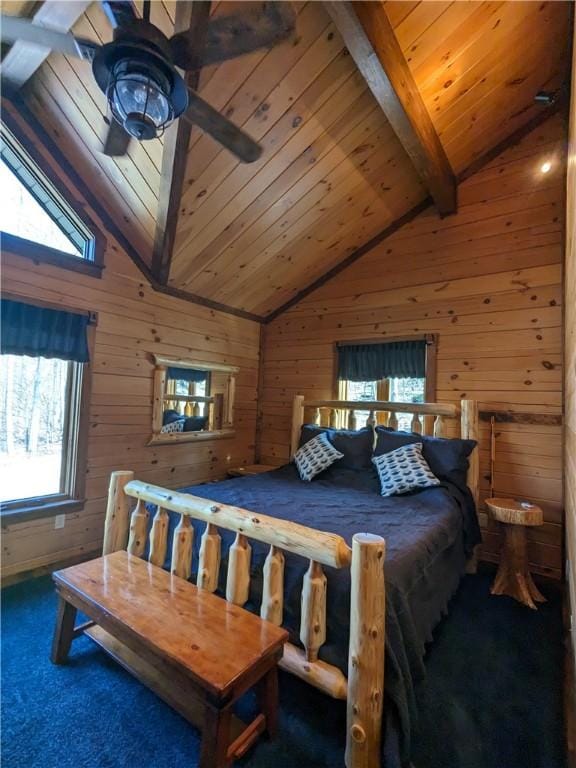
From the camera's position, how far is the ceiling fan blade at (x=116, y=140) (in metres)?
1.82

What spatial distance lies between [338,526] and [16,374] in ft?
8.18

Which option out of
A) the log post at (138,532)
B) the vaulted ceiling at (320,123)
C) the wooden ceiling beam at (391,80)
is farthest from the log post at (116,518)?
the wooden ceiling beam at (391,80)

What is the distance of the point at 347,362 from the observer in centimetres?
393

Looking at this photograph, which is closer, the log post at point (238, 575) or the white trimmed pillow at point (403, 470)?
the log post at point (238, 575)

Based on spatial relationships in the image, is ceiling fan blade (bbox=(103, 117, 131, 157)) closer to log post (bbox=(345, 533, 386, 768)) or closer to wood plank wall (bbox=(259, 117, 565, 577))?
log post (bbox=(345, 533, 386, 768))

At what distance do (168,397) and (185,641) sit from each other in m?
2.52

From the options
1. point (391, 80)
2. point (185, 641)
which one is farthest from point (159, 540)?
point (391, 80)

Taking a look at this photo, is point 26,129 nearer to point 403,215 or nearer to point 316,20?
point 316,20

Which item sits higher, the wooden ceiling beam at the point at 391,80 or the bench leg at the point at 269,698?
the wooden ceiling beam at the point at 391,80

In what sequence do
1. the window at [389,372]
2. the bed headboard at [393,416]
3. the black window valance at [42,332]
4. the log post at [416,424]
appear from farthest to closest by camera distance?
the window at [389,372]
the log post at [416,424]
the bed headboard at [393,416]
the black window valance at [42,332]

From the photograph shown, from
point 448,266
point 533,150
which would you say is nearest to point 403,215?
point 448,266

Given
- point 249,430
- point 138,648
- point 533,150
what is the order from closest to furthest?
point 138,648, point 533,150, point 249,430

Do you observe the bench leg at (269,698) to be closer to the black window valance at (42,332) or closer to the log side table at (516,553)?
the log side table at (516,553)

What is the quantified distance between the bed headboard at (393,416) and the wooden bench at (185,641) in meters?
2.18
